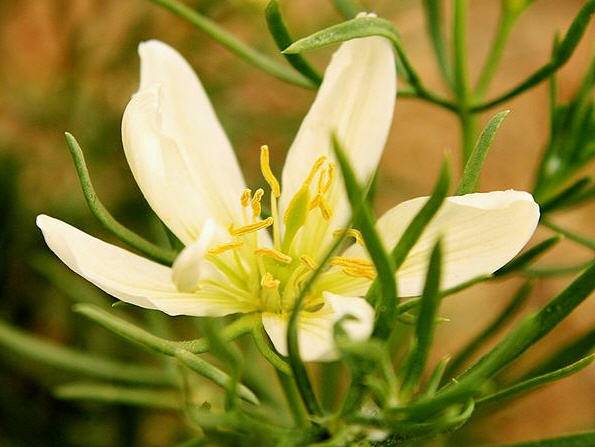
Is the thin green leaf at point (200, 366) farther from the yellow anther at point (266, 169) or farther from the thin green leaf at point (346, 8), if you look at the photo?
the thin green leaf at point (346, 8)

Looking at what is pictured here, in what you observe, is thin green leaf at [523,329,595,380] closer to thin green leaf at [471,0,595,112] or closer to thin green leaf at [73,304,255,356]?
thin green leaf at [471,0,595,112]

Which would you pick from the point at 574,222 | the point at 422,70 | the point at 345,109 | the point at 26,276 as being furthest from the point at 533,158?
the point at 345,109

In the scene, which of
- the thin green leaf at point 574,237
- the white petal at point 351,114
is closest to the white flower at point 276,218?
the white petal at point 351,114

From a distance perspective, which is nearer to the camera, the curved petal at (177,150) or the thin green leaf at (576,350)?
the curved petal at (177,150)

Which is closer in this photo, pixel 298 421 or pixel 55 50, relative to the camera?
pixel 298 421

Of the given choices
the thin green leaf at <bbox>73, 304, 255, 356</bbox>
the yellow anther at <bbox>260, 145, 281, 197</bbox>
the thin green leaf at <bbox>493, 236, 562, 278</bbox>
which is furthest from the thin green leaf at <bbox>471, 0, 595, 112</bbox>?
the thin green leaf at <bbox>73, 304, 255, 356</bbox>

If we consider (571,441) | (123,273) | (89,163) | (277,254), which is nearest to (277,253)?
(277,254)

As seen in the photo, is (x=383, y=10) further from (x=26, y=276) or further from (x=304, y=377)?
(x=304, y=377)
